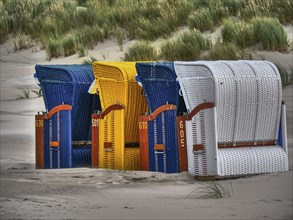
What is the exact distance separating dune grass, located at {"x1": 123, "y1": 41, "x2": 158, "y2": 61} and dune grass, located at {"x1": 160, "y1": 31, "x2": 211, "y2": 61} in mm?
185

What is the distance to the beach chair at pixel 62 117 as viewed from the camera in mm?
11281

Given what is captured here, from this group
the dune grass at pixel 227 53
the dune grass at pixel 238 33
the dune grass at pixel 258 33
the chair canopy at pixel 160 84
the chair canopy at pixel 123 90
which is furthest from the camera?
the dune grass at pixel 238 33

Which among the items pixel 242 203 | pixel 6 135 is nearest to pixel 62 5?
pixel 6 135

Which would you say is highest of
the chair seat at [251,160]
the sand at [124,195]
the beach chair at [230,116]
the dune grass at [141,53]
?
the dune grass at [141,53]

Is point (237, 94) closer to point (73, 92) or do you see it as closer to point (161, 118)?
point (161, 118)

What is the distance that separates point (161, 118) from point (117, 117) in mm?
640

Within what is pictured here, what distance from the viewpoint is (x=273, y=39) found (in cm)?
1859

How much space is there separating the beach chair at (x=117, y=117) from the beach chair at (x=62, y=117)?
42 cm

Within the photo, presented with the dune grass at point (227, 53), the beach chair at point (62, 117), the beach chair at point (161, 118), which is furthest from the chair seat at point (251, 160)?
the dune grass at point (227, 53)

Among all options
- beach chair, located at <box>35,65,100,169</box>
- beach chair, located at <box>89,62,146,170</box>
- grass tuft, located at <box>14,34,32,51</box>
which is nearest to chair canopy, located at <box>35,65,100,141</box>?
beach chair, located at <box>35,65,100,169</box>

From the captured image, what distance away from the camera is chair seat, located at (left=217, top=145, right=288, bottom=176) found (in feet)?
31.9

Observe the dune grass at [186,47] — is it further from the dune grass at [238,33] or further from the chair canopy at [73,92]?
the chair canopy at [73,92]

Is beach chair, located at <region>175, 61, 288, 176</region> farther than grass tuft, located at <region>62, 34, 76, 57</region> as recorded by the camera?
No

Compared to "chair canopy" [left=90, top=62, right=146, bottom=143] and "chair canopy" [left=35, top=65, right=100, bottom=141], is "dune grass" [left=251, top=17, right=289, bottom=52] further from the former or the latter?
"chair canopy" [left=90, top=62, right=146, bottom=143]
